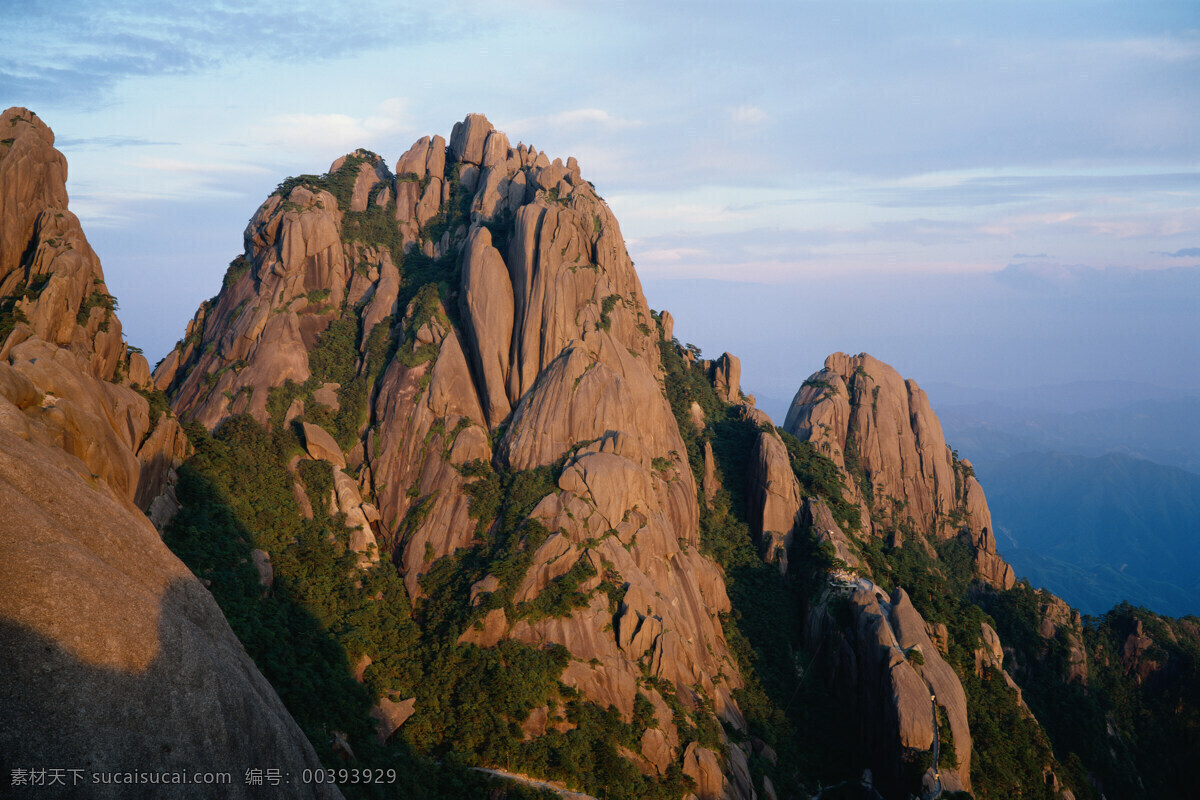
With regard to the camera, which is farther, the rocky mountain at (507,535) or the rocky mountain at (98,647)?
the rocky mountain at (507,535)

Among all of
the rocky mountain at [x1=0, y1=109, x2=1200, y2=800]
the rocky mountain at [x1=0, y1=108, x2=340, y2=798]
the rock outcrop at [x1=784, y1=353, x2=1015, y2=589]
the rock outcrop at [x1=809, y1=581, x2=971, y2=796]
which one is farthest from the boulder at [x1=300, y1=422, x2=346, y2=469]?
the rock outcrop at [x1=784, y1=353, x2=1015, y2=589]

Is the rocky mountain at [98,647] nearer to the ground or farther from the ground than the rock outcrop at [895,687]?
farther from the ground

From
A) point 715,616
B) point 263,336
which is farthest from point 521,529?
point 263,336

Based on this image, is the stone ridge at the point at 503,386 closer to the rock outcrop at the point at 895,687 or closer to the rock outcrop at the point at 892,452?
the rock outcrop at the point at 895,687

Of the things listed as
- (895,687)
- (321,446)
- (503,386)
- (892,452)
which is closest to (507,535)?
(503,386)

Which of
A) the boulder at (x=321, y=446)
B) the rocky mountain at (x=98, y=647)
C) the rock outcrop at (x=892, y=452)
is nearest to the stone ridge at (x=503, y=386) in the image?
the boulder at (x=321, y=446)

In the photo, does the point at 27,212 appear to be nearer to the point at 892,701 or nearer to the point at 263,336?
the point at 263,336

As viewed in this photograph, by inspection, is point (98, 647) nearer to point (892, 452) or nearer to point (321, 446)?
point (321, 446)
